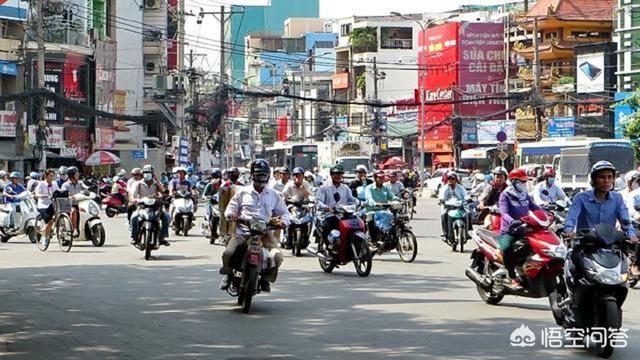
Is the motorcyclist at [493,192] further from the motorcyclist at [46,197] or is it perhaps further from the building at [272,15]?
the building at [272,15]

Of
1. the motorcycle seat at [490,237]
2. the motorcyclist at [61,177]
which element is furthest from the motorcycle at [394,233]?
the motorcyclist at [61,177]

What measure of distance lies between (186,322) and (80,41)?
2123 inches

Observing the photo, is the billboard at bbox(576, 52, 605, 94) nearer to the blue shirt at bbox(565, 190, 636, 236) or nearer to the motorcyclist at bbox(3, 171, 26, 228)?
the motorcyclist at bbox(3, 171, 26, 228)

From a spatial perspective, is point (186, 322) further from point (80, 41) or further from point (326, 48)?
point (326, 48)

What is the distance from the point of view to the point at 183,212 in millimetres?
31281

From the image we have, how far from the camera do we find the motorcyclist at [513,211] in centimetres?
1293

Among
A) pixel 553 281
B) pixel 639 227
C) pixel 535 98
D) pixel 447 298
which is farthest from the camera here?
pixel 535 98

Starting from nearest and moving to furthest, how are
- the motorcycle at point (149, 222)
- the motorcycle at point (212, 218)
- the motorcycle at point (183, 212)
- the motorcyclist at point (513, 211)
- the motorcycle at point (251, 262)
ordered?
the motorcyclist at point (513, 211), the motorcycle at point (251, 262), the motorcycle at point (149, 222), the motorcycle at point (212, 218), the motorcycle at point (183, 212)

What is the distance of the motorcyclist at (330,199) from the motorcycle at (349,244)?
6.2 inches

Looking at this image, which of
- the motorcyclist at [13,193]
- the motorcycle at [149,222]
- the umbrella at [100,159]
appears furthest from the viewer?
the umbrella at [100,159]

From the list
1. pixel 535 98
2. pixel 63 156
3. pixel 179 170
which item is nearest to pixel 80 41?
pixel 63 156

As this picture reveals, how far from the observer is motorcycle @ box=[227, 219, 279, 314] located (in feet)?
44.3

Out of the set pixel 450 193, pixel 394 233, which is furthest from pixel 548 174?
pixel 394 233

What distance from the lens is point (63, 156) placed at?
6191 centimetres
